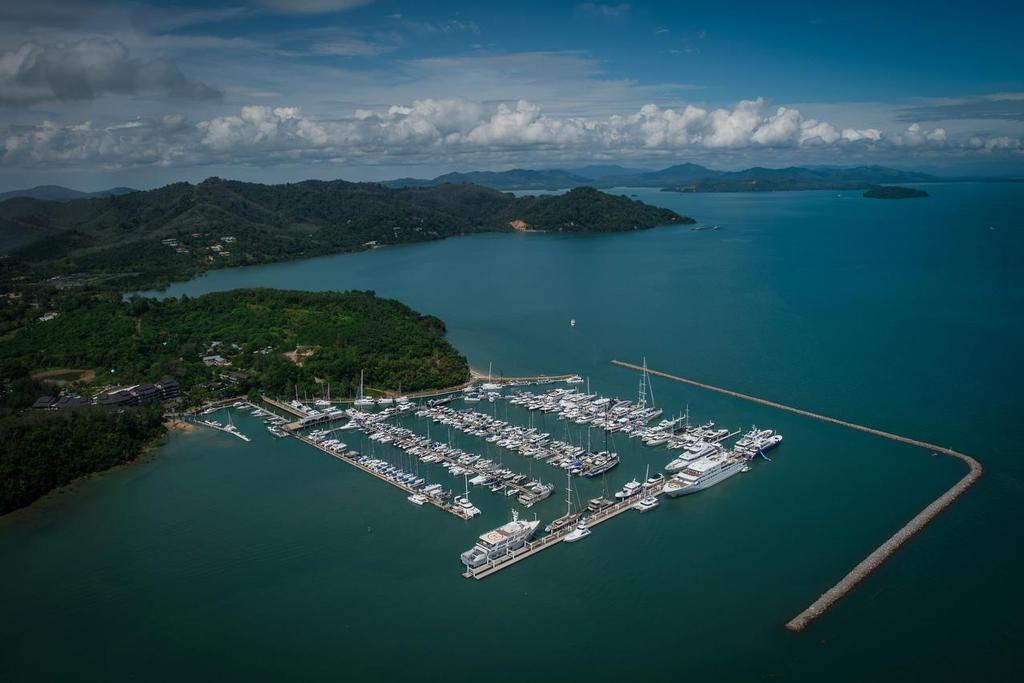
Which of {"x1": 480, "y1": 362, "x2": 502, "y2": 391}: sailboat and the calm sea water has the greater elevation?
{"x1": 480, "y1": 362, "x2": 502, "y2": 391}: sailboat

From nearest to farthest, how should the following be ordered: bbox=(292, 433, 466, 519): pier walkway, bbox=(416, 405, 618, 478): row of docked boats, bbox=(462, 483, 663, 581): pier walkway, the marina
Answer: bbox=(462, 483, 663, 581): pier walkway, the marina, bbox=(292, 433, 466, 519): pier walkway, bbox=(416, 405, 618, 478): row of docked boats

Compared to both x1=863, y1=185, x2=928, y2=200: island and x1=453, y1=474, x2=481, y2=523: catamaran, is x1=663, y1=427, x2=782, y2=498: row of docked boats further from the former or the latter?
x1=863, y1=185, x2=928, y2=200: island

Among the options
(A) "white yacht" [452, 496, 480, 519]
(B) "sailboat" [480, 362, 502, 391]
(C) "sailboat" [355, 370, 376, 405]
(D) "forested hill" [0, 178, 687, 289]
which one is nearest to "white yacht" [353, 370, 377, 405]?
(C) "sailboat" [355, 370, 376, 405]

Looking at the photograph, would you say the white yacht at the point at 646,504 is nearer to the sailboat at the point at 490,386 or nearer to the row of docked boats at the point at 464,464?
the row of docked boats at the point at 464,464

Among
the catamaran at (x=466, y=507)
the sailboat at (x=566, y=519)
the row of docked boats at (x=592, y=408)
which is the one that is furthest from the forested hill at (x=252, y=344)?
the sailboat at (x=566, y=519)

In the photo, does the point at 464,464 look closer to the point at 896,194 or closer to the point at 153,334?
the point at 153,334
